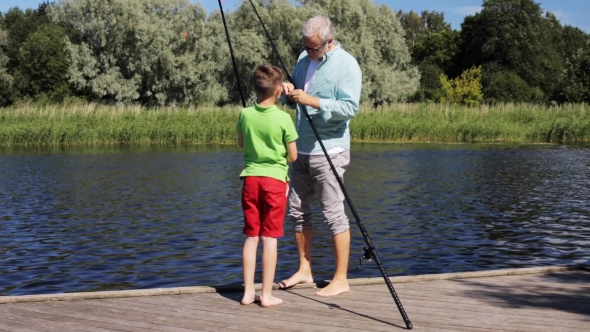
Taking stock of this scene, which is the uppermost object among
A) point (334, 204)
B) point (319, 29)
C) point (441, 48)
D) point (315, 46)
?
point (441, 48)

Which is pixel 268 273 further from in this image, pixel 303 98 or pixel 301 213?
pixel 303 98

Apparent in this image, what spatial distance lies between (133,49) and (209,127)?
20.6 metres

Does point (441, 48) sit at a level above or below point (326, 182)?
above

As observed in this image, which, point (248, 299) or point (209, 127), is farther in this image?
point (209, 127)

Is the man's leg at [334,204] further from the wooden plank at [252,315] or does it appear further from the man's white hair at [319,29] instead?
the man's white hair at [319,29]

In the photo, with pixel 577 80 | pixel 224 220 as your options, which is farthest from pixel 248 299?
pixel 577 80

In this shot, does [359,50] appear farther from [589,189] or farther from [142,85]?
[589,189]

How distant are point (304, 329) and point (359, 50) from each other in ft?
167

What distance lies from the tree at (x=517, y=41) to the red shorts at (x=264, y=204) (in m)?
67.3

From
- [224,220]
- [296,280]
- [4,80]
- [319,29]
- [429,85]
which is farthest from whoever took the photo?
[429,85]

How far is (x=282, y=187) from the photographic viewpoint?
18.5 feet

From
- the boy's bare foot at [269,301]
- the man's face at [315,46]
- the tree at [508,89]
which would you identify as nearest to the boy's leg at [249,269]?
the boy's bare foot at [269,301]

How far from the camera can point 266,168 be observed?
18.4 feet

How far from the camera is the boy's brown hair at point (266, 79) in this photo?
5.56 meters
